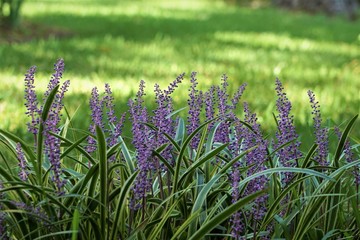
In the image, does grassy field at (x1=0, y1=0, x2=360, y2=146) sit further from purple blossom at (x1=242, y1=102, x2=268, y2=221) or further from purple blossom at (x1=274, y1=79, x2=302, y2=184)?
purple blossom at (x1=242, y1=102, x2=268, y2=221)

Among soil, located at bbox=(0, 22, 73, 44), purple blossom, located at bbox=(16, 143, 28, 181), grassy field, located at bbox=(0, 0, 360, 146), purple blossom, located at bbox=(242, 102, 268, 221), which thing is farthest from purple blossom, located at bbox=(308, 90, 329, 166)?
soil, located at bbox=(0, 22, 73, 44)

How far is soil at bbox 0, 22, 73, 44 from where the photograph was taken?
9086 mm

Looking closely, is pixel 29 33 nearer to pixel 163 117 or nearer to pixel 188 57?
pixel 188 57

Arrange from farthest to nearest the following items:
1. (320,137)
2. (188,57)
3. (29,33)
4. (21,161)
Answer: (29,33) → (188,57) → (320,137) → (21,161)

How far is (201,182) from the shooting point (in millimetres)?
2297

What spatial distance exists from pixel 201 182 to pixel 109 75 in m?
4.35

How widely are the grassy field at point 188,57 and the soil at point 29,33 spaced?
25 cm

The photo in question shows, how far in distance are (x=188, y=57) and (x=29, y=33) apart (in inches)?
110

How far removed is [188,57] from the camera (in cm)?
795

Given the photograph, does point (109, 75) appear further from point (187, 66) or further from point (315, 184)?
point (315, 184)

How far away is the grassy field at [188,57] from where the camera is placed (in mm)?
5590

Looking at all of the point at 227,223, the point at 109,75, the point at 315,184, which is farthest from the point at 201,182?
the point at 109,75

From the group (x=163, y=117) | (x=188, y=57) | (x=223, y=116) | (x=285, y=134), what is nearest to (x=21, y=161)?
(x=163, y=117)

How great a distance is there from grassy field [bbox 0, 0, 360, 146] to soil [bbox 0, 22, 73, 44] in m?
0.25
